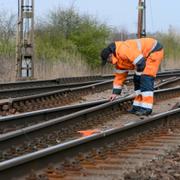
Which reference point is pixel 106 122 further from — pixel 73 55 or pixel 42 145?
pixel 73 55

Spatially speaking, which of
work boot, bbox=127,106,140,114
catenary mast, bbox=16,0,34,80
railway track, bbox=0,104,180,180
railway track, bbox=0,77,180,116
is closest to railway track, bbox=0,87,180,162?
work boot, bbox=127,106,140,114

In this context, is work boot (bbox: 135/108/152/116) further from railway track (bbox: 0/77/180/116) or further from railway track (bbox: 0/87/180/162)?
railway track (bbox: 0/77/180/116)

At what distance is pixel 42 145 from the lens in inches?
304

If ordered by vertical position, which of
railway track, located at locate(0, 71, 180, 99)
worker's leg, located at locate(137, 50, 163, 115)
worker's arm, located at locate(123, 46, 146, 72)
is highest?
worker's arm, located at locate(123, 46, 146, 72)

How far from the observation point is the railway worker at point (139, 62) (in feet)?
33.1

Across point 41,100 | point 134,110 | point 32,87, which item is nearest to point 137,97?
point 134,110

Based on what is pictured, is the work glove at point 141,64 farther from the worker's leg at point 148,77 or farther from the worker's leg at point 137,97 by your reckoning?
the worker's leg at point 137,97

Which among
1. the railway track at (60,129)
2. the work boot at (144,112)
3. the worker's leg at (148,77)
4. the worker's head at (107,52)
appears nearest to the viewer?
the railway track at (60,129)

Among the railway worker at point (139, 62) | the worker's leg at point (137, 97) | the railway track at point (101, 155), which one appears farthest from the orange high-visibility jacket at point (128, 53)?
the railway track at point (101, 155)

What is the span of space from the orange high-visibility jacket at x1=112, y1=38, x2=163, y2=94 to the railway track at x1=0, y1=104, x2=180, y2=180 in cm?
143

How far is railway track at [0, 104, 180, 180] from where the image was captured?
Result: 575 centimetres

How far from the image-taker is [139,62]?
10.2 metres

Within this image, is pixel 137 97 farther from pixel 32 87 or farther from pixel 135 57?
pixel 32 87

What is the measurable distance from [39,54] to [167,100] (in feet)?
43.7
